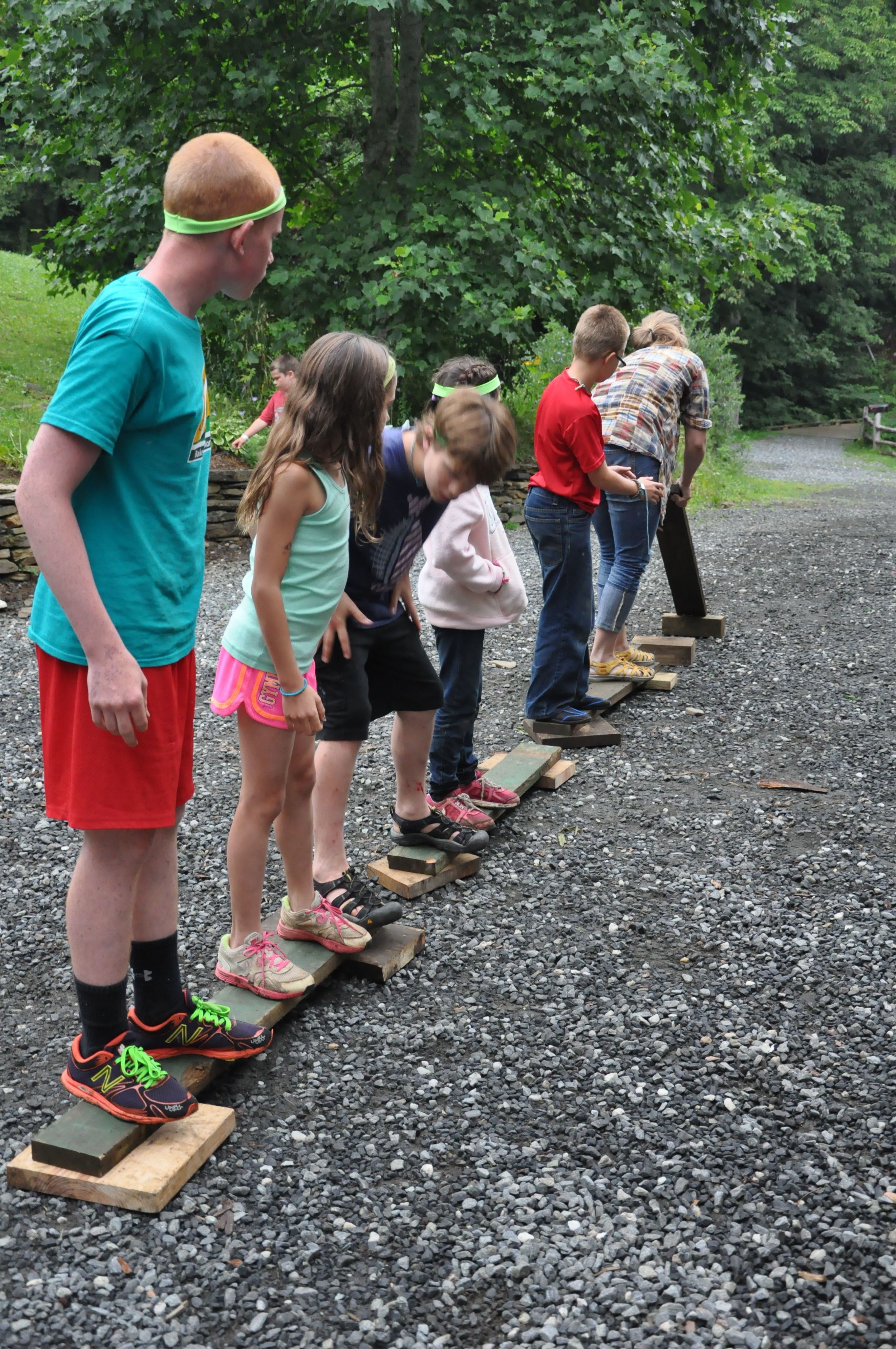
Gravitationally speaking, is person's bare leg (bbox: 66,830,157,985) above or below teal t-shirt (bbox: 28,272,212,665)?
below

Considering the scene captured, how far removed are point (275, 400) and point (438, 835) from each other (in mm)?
6916

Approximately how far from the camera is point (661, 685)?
636cm

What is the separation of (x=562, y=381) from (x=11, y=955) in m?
3.27

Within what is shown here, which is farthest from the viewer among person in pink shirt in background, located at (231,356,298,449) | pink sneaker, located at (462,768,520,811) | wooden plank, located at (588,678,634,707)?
person in pink shirt in background, located at (231,356,298,449)

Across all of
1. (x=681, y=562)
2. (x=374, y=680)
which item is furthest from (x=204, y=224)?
(x=681, y=562)

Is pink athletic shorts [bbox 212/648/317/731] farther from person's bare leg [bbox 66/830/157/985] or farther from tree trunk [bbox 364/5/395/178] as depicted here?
tree trunk [bbox 364/5/395/178]

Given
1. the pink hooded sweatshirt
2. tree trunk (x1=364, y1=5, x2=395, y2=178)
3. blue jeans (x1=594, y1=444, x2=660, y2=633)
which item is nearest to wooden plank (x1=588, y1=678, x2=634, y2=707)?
blue jeans (x1=594, y1=444, x2=660, y2=633)

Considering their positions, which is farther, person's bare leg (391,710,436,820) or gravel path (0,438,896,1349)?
person's bare leg (391,710,436,820)

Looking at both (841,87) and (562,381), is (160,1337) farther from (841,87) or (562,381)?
(841,87)

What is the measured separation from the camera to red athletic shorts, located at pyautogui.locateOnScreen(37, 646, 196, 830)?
2.11 meters

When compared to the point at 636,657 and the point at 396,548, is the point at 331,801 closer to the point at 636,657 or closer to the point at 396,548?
the point at 396,548

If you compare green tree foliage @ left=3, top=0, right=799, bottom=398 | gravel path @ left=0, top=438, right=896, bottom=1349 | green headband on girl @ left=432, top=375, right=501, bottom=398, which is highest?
green tree foliage @ left=3, top=0, right=799, bottom=398

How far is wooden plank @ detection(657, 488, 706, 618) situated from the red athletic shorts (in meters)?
5.08

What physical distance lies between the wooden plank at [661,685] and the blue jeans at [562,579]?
1206 millimetres
